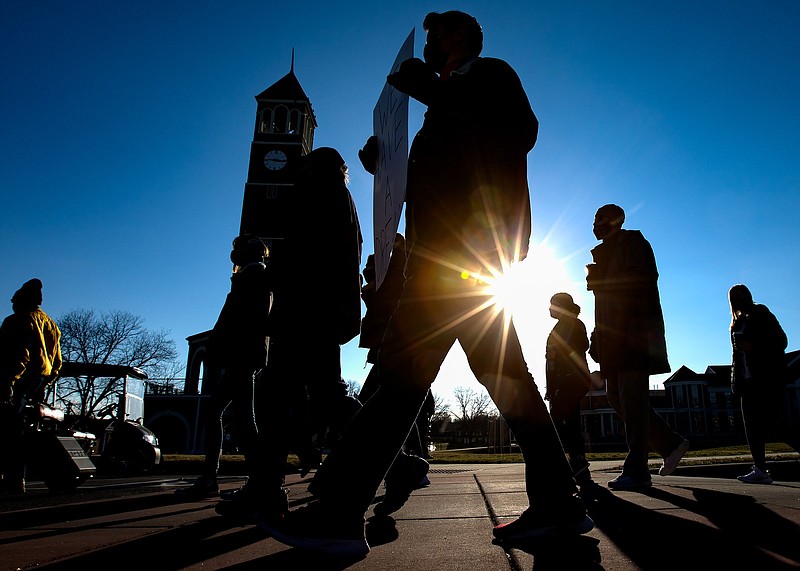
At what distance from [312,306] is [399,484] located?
974 mm

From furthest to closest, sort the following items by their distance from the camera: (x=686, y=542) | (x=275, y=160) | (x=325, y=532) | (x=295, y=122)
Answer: (x=295, y=122)
(x=275, y=160)
(x=686, y=542)
(x=325, y=532)

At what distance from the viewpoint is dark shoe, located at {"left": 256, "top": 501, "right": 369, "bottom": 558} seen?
4.97ft

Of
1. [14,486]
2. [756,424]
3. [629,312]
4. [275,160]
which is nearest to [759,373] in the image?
[756,424]

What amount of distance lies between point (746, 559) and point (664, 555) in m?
0.20

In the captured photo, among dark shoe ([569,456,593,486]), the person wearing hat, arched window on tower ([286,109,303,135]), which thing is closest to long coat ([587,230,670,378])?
dark shoe ([569,456,593,486])

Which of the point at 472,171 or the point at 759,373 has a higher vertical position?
the point at 472,171

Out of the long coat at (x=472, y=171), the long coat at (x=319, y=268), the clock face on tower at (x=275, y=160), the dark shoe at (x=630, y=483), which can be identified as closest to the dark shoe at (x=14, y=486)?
the long coat at (x=319, y=268)

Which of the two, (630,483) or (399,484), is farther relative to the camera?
(630,483)

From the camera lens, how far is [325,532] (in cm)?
153

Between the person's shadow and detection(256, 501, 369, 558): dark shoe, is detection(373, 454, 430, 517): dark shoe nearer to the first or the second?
the person's shadow

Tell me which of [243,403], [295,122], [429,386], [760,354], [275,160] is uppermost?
[295,122]

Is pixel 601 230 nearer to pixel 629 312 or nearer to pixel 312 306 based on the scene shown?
pixel 629 312

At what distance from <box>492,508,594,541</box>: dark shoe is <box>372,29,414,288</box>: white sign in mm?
976

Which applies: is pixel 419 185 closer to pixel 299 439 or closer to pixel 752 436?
pixel 299 439
